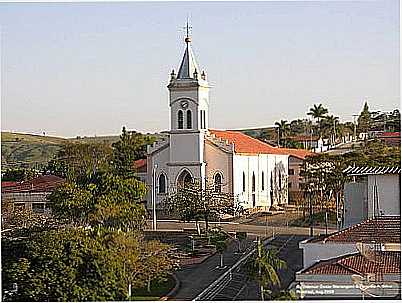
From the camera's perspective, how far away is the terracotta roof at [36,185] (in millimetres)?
10578

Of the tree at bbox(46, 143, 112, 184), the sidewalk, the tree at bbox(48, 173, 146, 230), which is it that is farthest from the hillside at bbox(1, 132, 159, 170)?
the sidewalk

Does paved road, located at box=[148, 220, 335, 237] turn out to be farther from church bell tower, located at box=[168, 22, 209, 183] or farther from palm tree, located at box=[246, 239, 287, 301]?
palm tree, located at box=[246, 239, 287, 301]

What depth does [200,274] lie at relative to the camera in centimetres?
681

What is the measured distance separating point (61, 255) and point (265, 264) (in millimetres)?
1383

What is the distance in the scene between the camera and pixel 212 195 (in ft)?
32.7

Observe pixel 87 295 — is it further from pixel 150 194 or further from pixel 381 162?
pixel 150 194

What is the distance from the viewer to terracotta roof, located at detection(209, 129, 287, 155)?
1245 centimetres

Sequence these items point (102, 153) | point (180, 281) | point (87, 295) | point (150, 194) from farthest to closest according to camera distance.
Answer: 1. point (102, 153)
2. point (150, 194)
3. point (180, 281)
4. point (87, 295)

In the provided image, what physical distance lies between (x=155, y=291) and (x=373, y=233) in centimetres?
178

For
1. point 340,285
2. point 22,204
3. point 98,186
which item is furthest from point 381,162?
point 340,285

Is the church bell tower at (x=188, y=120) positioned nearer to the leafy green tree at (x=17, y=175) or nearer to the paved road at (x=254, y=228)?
the paved road at (x=254, y=228)

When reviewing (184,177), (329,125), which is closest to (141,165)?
(184,177)

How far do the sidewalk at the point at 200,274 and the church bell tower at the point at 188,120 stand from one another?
392 centimetres

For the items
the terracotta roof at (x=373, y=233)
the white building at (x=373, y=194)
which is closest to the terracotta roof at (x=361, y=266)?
the terracotta roof at (x=373, y=233)
